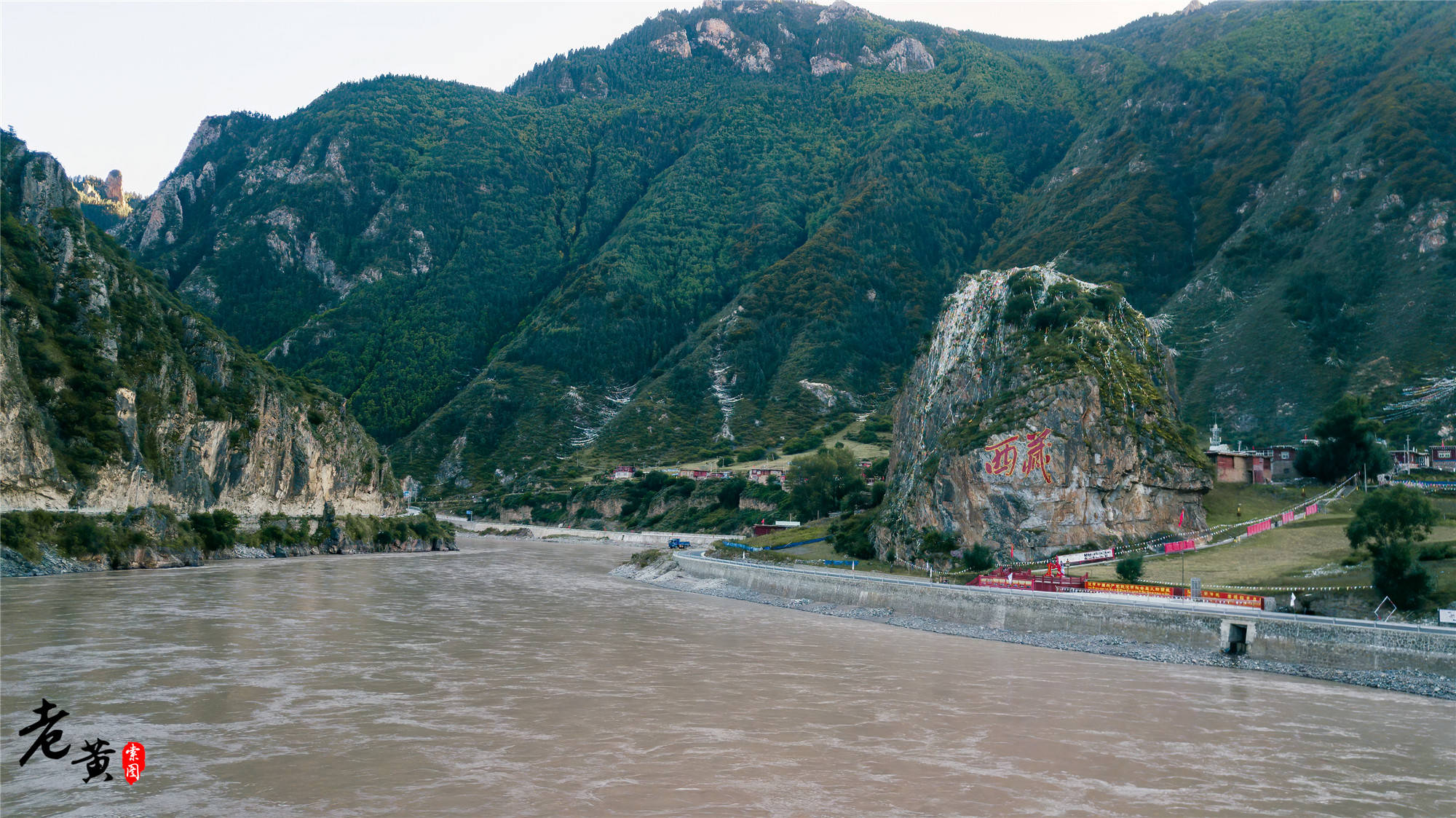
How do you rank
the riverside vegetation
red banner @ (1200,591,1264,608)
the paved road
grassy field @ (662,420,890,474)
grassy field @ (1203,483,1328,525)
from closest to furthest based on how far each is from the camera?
the paved road → red banner @ (1200,591,1264,608) → the riverside vegetation → grassy field @ (1203,483,1328,525) → grassy field @ (662,420,890,474)

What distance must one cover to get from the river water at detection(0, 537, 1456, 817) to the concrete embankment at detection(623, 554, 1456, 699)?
4.47ft

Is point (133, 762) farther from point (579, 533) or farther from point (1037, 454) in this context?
point (579, 533)

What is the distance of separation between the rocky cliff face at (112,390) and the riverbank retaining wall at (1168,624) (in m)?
45.2

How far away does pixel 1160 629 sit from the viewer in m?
34.7

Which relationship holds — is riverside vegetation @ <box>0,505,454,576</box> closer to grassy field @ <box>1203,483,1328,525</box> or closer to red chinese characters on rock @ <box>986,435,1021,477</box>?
red chinese characters on rock @ <box>986,435,1021,477</box>

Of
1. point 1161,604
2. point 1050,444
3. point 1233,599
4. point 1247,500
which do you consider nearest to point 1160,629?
point 1161,604

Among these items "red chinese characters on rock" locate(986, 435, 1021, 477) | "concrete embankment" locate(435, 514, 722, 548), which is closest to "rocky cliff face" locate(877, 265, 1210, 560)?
"red chinese characters on rock" locate(986, 435, 1021, 477)

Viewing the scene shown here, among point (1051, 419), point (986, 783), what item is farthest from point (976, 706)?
point (1051, 419)

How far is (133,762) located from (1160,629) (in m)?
32.2

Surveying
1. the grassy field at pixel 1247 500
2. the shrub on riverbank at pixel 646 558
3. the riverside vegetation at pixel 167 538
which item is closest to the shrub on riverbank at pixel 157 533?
the riverside vegetation at pixel 167 538

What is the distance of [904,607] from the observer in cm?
4638

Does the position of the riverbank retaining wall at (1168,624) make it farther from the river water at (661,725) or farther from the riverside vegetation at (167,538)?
the riverside vegetation at (167,538)

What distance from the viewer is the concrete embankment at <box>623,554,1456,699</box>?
1123 inches

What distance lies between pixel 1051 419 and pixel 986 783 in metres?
37.9
